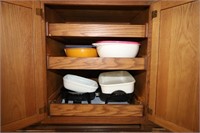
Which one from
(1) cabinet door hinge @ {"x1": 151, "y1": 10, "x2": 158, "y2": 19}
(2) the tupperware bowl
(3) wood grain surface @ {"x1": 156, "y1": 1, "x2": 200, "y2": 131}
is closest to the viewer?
(3) wood grain surface @ {"x1": 156, "y1": 1, "x2": 200, "y2": 131}

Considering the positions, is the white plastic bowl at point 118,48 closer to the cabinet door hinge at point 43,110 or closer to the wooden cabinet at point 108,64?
the wooden cabinet at point 108,64

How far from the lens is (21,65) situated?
0.63 meters

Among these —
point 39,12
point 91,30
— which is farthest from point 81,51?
point 39,12

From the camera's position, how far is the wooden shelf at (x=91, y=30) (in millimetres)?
706

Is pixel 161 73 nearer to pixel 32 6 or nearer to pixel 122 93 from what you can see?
pixel 122 93

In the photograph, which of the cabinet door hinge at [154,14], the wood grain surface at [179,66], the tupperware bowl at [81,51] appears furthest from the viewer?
the tupperware bowl at [81,51]

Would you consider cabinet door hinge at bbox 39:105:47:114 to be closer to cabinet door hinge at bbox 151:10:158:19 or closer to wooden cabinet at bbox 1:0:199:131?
wooden cabinet at bbox 1:0:199:131

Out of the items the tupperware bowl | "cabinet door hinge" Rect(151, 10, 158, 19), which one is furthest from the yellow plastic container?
"cabinet door hinge" Rect(151, 10, 158, 19)

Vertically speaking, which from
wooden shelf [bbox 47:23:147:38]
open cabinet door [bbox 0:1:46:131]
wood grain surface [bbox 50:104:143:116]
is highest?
wooden shelf [bbox 47:23:147:38]

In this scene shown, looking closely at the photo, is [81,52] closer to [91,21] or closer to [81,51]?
Answer: [81,51]

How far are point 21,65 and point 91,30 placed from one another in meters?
0.36

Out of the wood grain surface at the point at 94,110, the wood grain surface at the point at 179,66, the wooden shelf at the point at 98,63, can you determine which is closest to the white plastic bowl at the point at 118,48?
the wooden shelf at the point at 98,63

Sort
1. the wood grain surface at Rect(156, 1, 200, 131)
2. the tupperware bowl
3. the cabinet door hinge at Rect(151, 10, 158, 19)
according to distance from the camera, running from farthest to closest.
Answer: the tupperware bowl, the cabinet door hinge at Rect(151, 10, 158, 19), the wood grain surface at Rect(156, 1, 200, 131)

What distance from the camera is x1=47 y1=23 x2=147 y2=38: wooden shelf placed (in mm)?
706
